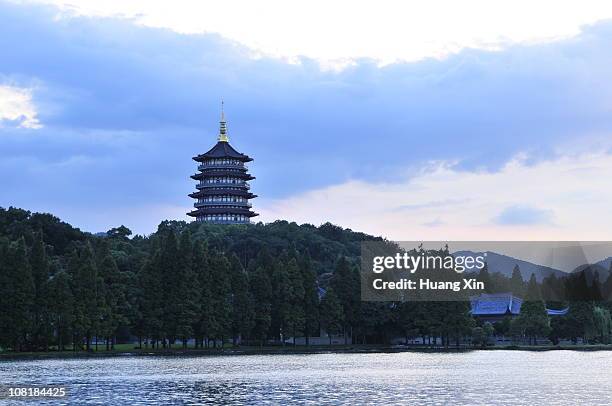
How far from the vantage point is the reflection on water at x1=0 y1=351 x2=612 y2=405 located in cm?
3591

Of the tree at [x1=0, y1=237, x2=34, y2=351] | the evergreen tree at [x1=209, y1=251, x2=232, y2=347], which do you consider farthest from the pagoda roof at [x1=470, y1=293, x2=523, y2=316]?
the tree at [x1=0, y1=237, x2=34, y2=351]

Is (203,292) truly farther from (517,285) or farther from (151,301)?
(517,285)

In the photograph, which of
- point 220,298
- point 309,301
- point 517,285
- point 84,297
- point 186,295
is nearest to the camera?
point 84,297

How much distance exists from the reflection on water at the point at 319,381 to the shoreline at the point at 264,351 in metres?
4.76

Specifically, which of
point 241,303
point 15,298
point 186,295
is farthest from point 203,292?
point 15,298

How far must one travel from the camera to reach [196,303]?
247ft

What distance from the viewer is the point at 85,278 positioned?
68.5 m

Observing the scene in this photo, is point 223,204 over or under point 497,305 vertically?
over

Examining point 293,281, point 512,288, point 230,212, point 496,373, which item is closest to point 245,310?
point 293,281

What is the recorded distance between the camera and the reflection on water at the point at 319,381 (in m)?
35.9

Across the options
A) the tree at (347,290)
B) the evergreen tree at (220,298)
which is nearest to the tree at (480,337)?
the tree at (347,290)

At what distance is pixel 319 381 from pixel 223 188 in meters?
108

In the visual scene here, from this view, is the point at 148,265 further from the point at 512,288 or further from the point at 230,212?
the point at 230,212

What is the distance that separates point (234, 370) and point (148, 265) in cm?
2432
